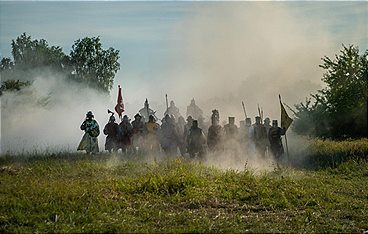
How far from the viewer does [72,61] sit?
45875mm

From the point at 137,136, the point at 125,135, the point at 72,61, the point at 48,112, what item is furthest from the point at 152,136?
the point at 72,61

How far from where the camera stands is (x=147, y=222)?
454 inches

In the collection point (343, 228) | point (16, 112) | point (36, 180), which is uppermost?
point (16, 112)

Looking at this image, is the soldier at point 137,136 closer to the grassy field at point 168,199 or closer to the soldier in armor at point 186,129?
the soldier in armor at point 186,129

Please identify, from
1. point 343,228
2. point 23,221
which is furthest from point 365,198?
point 23,221

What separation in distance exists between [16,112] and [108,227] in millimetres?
25428

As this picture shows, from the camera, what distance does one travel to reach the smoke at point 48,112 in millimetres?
33188

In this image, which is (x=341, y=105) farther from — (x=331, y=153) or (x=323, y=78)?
(x=323, y=78)

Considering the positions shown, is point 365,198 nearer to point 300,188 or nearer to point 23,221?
point 300,188

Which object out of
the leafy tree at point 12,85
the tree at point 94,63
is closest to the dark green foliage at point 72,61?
the tree at point 94,63

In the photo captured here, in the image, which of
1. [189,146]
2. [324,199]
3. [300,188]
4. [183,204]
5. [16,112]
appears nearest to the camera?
[183,204]

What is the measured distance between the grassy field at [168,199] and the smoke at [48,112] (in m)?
13.1

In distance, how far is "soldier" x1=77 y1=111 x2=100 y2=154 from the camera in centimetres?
2342

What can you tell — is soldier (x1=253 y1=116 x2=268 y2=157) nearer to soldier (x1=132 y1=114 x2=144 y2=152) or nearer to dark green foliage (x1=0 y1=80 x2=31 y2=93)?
soldier (x1=132 y1=114 x2=144 y2=152)
